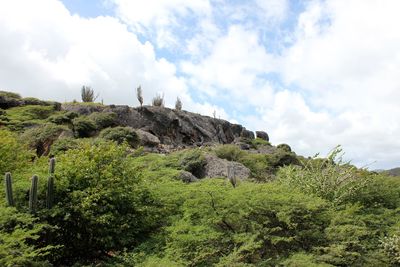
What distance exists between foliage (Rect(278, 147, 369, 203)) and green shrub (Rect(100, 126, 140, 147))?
13951 mm

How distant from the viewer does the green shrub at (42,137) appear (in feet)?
73.8

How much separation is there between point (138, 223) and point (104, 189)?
115 centimetres

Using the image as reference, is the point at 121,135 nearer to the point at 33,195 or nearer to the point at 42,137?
the point at 42,137

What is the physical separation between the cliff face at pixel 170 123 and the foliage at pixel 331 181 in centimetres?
2063

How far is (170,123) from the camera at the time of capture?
3638 centimetres

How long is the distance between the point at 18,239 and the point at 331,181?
8.45m

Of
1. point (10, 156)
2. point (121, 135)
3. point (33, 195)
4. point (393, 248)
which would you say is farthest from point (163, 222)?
point (121, 135)

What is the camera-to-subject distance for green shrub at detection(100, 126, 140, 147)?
24.7 m

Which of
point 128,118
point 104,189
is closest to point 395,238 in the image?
point 104,189

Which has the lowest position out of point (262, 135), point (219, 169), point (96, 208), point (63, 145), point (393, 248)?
point (393, 248)

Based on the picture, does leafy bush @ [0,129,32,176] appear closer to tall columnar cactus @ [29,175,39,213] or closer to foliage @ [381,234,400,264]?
tall columnar cactus @ [29,175,39,213]

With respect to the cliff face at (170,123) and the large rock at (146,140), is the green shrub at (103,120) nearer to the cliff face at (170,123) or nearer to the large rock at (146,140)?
the cliff face at (170,123)

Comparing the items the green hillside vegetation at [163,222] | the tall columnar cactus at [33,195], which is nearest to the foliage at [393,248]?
the green hillside vegetation at [163,222]

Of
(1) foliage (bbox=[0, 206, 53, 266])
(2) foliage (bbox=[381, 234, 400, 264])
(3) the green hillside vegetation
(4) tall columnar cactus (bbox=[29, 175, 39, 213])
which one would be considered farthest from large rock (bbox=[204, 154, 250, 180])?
(1) foliage (bbox=[0, 206, 53, 266])
